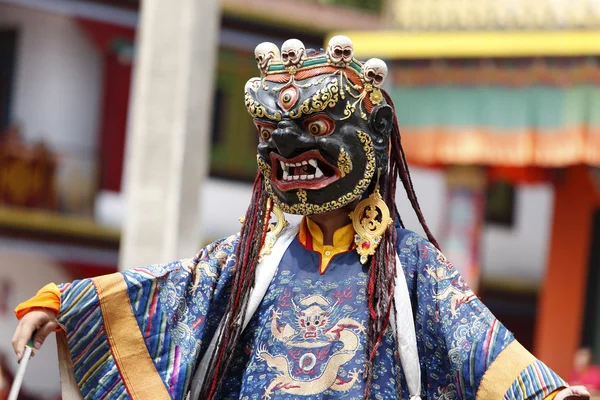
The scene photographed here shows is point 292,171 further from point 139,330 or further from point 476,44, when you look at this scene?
point 476,44

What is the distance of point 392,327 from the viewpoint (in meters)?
4.38

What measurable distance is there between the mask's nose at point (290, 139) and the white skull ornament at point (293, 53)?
0.65 feet

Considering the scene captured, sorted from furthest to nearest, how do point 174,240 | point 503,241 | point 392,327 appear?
point 503,241, point 174,240, point 392,327

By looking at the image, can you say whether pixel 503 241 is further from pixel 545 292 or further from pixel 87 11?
pixel 87 11

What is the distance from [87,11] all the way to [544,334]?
18.9 feet

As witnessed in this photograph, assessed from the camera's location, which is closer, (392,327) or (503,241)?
(392,327)

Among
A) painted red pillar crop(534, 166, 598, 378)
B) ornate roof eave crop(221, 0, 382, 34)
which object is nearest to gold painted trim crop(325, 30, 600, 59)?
painted red pillar crop(534, 166, 598, 378)

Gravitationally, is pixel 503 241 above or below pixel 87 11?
below

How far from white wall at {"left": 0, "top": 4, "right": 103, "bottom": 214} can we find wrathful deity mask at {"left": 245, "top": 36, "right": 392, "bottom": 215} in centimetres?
1074

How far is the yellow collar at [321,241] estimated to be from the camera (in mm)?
4496

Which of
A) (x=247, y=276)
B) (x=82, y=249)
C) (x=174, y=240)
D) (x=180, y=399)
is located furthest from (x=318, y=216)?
(x=82, y=249)

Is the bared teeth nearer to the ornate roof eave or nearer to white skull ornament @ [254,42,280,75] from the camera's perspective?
white skull ornament @ [254,42,280,75]

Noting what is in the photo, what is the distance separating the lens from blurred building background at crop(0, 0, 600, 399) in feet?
30.8

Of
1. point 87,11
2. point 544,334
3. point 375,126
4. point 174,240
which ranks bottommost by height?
point 544,334
